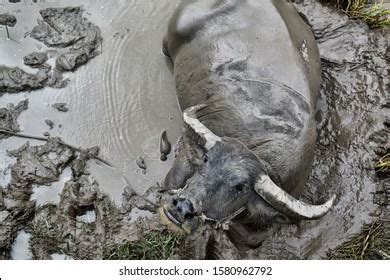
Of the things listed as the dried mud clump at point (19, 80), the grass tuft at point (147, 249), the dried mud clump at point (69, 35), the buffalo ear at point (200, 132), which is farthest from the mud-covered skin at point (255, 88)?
the dried mud clump at point (19, 80)

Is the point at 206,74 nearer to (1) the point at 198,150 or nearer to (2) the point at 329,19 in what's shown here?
(1) the point at 198,150

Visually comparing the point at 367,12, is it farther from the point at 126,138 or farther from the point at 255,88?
the point at 126,138

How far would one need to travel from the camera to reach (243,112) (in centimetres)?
572

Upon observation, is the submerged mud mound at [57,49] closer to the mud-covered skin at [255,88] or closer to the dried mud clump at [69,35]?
the dried mud clump at [69,35]

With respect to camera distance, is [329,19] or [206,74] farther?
[329,19]

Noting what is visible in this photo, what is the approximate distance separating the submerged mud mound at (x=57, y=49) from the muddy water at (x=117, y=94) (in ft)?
0.27

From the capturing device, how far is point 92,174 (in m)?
6.34

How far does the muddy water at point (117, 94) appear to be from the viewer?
21.3ft

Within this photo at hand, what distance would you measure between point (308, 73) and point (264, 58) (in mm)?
541

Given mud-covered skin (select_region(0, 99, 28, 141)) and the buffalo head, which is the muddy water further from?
the buffalo head

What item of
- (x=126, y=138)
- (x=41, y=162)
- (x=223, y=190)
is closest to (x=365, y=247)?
(x=223, y=190)

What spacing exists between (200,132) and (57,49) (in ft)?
8.47
